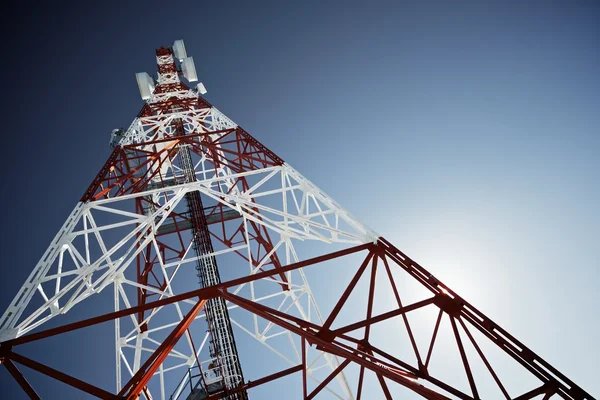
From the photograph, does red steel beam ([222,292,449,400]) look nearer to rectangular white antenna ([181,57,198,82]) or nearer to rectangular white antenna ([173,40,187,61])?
rectangular white antenna ([181,57,198,82])

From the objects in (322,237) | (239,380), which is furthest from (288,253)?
(239,380)

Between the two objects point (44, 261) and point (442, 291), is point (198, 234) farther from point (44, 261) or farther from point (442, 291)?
point (442, 291)

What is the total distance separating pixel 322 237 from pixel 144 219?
14.0 ft

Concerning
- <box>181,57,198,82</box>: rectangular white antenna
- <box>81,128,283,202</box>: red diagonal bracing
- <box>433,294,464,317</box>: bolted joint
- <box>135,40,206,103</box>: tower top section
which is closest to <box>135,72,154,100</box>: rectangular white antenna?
<box>135,40,206,103</box>: tower top section

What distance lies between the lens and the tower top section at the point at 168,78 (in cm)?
1609

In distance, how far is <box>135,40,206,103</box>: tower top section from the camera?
16.1 meters

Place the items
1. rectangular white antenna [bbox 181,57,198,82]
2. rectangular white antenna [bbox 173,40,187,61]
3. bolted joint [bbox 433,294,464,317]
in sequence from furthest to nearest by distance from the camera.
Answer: rectangular white antenna [bbox 181,57,198,82] < rectangular white antenna [bbox 173,40,187,61] < bolted joint [bbox 433,294,464,317]

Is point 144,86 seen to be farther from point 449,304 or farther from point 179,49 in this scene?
point 449,304

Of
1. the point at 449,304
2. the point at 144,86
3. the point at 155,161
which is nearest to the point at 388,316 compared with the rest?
the point at 449,304

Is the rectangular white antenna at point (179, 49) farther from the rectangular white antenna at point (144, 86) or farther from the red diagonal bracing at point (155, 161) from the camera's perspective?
the red diagonal bracing at point (155, 161)

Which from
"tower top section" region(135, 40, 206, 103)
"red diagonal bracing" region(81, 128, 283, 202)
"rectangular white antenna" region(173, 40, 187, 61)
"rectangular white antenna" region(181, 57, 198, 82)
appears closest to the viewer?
"red diagonal bracing" region(81, 128, 283, 202)

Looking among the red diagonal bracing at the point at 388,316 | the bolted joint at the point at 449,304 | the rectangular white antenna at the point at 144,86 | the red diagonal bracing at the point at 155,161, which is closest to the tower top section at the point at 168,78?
the rectangular white antenna at the point at 144,86

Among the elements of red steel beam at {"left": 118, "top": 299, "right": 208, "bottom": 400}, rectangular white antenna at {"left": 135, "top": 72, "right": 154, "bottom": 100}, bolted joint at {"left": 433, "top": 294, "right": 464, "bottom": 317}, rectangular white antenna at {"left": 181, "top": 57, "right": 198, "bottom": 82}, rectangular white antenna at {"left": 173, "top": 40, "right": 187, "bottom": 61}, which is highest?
rectangular white antenna at {"left": 173, "top": 40, "right": 187, "bottom": 61}

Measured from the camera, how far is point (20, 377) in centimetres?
490
